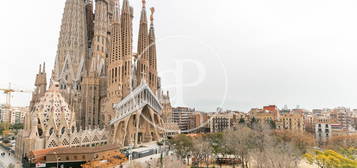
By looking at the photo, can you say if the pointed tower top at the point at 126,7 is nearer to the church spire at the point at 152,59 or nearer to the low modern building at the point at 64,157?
the church spire at the point at 152,59

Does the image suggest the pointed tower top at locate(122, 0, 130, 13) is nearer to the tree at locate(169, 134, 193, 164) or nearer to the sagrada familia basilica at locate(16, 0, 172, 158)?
the sagrada familia basilica at locate(16, 0, 172, 158)

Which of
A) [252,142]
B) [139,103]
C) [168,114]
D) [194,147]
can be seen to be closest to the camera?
[194,147]

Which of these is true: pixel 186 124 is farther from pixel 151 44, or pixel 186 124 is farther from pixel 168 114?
pixel 151 44

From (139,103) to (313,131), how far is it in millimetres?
41211

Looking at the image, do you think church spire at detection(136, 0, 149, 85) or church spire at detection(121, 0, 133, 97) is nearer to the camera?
church spire at detection(121, 0, 133, 97)

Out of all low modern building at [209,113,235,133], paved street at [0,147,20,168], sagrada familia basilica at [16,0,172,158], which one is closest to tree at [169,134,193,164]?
sagrada familia basilica at [16,0,172,158]

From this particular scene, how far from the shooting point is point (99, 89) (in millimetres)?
40438

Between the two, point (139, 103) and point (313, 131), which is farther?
point (313, 131)

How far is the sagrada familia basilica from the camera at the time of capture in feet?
89.5

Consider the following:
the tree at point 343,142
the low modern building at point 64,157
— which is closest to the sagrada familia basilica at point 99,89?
the low modern building at point 64,157

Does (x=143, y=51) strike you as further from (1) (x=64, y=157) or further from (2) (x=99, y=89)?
(1) (x=64, y=157)

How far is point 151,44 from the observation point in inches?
1763


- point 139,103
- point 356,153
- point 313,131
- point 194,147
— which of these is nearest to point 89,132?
point 139,103

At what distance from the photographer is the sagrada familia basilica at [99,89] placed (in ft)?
89.5
